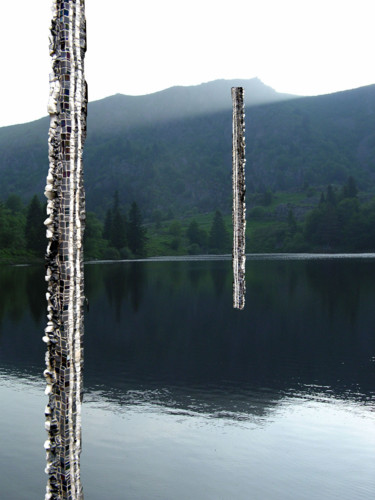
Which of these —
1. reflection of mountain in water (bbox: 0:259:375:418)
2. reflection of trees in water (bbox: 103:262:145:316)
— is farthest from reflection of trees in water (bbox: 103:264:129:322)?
reflection of mountain in water (bbox: 0:259:375:418)

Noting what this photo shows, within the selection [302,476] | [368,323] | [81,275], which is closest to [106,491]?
[302,476]

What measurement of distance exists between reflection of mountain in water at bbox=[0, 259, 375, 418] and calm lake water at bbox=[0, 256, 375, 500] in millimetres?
171

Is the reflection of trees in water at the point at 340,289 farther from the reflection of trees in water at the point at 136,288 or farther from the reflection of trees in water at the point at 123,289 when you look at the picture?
the reflection of trees in water at the point at 123,289

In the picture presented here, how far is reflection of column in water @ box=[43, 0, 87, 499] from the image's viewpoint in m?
4.36

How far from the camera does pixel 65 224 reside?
14.4 ft

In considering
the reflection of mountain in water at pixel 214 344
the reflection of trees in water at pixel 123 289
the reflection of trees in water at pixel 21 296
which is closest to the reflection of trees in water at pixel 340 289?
the reflection of mountain in water at pixel 214 344

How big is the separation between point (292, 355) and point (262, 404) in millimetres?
16935

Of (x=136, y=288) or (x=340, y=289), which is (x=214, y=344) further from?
(x=136, y=288)

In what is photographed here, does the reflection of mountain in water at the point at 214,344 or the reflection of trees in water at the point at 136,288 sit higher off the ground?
the reflection of trees in water at the point at 136,288

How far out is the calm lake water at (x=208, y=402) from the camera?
21.1 metres

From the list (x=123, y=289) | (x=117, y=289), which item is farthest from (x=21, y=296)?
(x=123, y=289)

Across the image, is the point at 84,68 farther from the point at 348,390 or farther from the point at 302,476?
the point at 348,390

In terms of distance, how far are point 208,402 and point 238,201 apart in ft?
93.0

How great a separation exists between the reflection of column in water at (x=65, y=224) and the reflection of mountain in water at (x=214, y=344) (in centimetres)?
2627
